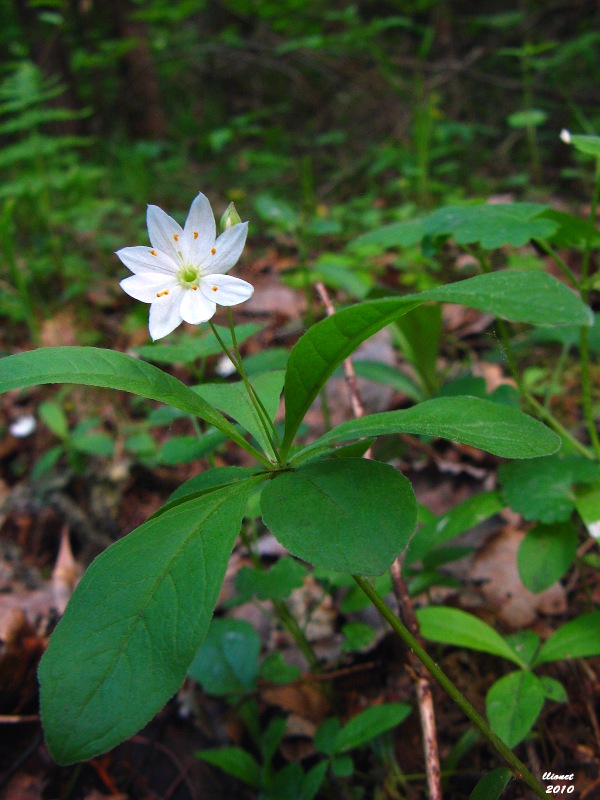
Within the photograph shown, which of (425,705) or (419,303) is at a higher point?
(419,303)

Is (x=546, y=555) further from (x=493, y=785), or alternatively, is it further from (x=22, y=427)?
(x=22, y=427)

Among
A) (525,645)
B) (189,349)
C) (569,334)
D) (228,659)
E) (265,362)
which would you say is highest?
(189,349)

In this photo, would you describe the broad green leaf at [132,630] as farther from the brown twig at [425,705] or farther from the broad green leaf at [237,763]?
the broad green leaf at [237,763]

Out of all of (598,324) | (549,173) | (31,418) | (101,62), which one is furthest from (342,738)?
(101,62)

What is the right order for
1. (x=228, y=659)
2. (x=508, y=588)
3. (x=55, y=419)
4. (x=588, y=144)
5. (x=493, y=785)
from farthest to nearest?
(x=55, y=419) < (x=508, y=588) < (x=228, y=659) < (x=588, y=144) < (x=493, y=785)

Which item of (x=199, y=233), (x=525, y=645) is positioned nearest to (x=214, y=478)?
(x=199, y=233)

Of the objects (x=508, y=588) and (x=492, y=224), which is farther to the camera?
(x=508, y=588)

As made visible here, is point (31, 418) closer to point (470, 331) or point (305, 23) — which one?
point (470, 331)
